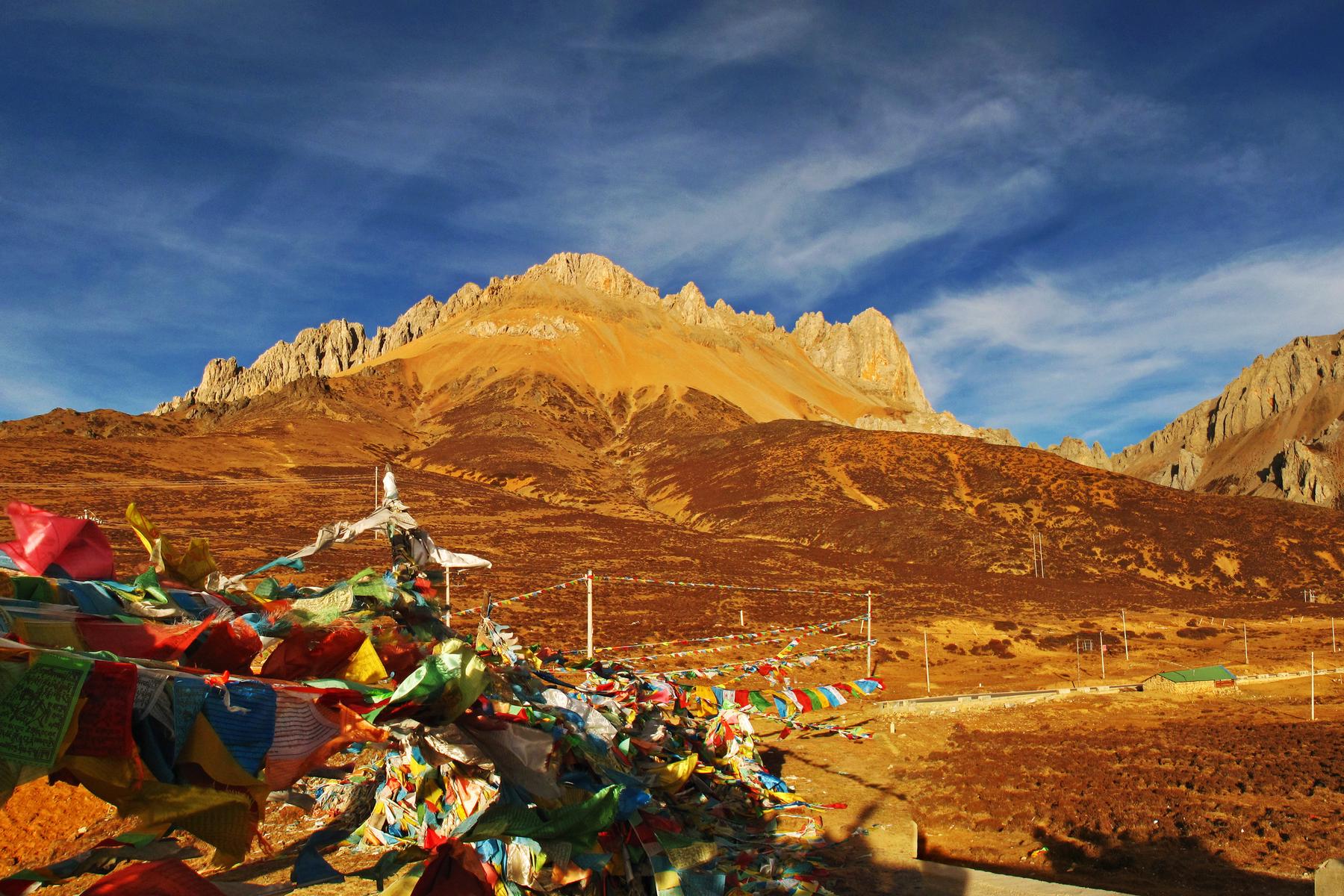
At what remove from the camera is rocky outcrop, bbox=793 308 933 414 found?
7534 inches

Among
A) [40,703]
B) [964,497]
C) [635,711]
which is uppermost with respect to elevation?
Answer: [964,497]

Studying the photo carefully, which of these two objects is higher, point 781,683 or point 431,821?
point 431,821

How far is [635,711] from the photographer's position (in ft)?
27.5

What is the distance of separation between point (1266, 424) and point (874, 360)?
83911 millimetres

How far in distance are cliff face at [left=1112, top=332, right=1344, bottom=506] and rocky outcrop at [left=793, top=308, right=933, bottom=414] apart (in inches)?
2356

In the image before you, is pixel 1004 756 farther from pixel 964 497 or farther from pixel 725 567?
pixel 964 497

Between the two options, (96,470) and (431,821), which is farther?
(96,470)

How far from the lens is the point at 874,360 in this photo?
19362 cm

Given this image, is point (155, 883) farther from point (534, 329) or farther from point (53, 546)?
point (534, 329)

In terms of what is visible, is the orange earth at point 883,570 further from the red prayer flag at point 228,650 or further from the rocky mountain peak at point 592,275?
the rocky mountain peak at point 592,275

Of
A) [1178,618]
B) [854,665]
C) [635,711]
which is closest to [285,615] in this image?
[635,711]

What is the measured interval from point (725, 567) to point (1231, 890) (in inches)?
1394

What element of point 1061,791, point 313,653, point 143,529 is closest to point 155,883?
point 313,653

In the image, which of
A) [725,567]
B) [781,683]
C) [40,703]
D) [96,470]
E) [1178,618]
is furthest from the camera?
[96,470]
